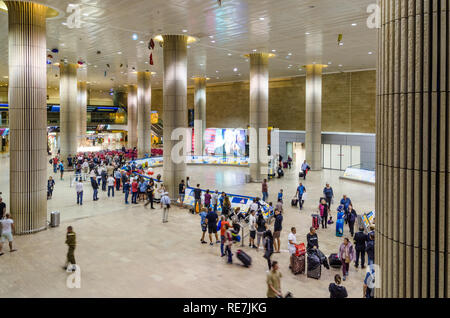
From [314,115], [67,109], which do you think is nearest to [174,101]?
[314,115]

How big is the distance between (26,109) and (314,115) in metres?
22.9

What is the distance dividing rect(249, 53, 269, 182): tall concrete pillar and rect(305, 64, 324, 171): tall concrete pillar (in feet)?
21.7

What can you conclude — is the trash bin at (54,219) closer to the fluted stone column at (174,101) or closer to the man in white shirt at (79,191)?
the man in white shirt at (79,191)

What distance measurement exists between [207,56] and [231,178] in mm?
9024

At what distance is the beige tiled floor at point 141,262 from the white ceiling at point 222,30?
8408mm

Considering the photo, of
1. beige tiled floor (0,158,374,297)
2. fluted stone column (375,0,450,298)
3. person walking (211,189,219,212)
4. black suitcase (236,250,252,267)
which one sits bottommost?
beige tiled floor (0,158,374,297)

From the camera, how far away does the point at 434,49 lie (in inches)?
189

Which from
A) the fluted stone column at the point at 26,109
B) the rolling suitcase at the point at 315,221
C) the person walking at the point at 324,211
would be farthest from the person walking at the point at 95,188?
the person walking at the point at 324,211

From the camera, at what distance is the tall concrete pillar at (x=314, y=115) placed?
30.3 metres

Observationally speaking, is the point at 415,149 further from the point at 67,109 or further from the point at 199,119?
the point at 199,119

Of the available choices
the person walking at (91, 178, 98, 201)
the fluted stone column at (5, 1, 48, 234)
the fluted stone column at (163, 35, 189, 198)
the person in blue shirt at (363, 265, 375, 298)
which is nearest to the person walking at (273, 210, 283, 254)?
the person in blue shirt at (363, 265, 375, 298)

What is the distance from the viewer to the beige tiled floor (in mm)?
8438

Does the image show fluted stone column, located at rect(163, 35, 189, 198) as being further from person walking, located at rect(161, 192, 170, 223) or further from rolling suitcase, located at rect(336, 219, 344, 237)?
rolling suitcase, located at rect(336, 219, 344, 237)
